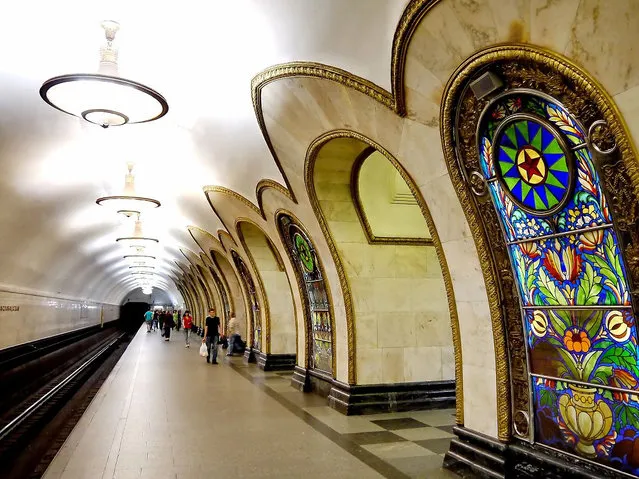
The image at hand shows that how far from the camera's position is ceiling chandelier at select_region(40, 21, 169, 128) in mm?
4266

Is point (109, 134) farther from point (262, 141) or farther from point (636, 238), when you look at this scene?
point (636, 238)

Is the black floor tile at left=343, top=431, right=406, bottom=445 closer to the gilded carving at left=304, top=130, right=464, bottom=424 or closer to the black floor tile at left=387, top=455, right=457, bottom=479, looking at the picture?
the black floor tile at left=387, top=455, right=457, bottom=479

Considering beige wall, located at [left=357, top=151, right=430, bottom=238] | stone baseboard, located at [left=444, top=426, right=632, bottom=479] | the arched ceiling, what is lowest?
stone baseboard, located at [left=444, top=426, right=632, bottom=479]

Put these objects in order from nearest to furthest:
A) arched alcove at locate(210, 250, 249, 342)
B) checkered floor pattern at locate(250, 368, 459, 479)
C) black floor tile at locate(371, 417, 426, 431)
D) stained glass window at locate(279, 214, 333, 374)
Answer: checkered floor pattern at locate(250, 368, 459, 479)
black floor tile at locate(371, 417, 426, 431)
stained glass window at locate(279, 214, 333, 374)
arched alcove at locate(210, 250, 249, 342)

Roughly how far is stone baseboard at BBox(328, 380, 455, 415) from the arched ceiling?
3065 millimetres

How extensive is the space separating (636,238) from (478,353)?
5.96ft

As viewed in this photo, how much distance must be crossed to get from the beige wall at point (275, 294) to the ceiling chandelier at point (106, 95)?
6.57 m

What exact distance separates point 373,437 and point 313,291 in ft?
11.2

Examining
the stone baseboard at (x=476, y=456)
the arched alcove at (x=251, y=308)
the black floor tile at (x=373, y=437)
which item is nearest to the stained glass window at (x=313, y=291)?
the black floor tile at (x=373, y=437)

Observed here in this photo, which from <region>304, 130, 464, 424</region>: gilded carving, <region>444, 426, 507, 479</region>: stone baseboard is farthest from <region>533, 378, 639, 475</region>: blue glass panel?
<region>304, 130, 464, 424</region>: gilded carving

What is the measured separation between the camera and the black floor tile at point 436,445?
4.91m

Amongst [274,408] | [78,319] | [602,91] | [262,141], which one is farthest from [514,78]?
[78,319]

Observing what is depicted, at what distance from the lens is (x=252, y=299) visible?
13695mm

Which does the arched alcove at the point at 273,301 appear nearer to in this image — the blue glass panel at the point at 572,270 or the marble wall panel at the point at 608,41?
the blue glass panel at the point at 572,270
